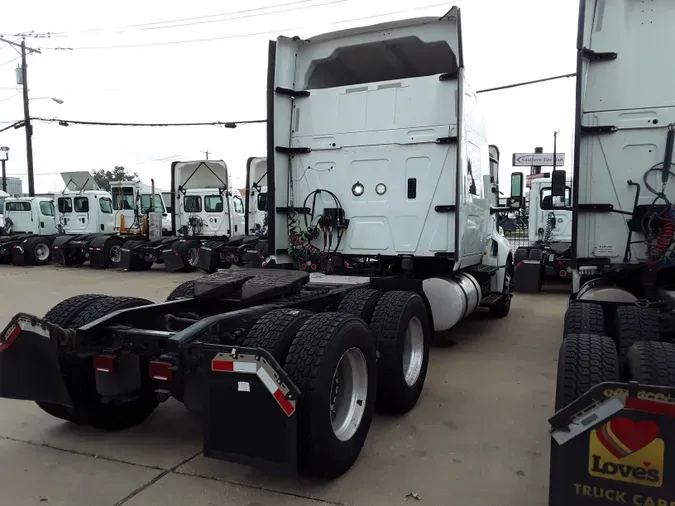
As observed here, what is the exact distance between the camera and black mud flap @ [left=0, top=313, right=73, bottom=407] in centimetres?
353

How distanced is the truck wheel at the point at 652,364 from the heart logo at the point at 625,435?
31cm

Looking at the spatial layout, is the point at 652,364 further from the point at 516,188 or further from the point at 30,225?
the point at 30,225

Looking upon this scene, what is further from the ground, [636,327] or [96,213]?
[96,213]

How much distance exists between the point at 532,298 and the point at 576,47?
7699 millimetres

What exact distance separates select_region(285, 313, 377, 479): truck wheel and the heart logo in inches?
55.7

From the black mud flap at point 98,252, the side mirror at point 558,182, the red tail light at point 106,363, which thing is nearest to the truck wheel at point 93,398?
the red tail light at point 106,363

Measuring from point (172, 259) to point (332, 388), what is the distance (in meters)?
14.6

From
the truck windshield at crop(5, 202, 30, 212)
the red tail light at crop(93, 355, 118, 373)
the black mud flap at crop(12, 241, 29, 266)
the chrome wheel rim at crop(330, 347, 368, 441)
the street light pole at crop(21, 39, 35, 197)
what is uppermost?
the street light pole at crop(21, 39, 35, 197)

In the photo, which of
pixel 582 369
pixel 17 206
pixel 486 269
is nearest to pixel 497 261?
pixel 486 269

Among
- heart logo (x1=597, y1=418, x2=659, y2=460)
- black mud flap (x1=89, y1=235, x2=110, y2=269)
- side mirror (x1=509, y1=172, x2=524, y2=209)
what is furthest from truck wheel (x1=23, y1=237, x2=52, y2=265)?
heart logo (x1=597, y1=418, x2=659, y2=460)

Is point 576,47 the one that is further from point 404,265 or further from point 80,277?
point 80,277

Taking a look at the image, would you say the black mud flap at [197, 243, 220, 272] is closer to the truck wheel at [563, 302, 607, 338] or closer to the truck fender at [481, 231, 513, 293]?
the truck fender at [481, 231, 513, 293]

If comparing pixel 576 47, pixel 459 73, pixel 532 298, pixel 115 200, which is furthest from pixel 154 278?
pixel 576 47

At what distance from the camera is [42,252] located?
68.9 ft
